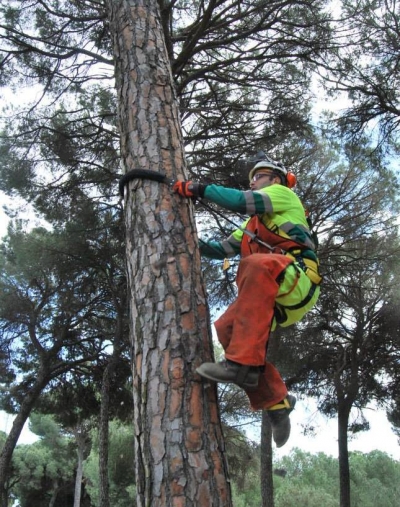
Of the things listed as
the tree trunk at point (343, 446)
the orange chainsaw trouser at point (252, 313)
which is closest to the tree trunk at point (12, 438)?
the tree trunk at point (343, 446)

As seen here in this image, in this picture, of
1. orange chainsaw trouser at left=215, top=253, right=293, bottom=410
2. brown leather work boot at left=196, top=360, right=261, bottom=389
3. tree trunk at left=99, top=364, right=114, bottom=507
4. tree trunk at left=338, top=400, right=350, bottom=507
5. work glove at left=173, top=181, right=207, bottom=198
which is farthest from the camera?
tree trunk at left=338, top=400, right=350, bottom=507

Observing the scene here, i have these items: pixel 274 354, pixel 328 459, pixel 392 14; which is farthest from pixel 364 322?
pixel 328 459

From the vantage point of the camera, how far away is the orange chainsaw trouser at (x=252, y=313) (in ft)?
6.07

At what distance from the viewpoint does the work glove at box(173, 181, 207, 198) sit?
1993 mm

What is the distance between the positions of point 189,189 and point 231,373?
746 mm

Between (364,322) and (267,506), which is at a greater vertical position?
(364,322)

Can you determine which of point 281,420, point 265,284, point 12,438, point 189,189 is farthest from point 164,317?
point 12,438

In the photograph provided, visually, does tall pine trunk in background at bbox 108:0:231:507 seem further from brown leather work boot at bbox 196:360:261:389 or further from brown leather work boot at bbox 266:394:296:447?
brown leather work boot at bbox 266:394:296:447

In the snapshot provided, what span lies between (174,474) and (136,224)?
37.3 inches

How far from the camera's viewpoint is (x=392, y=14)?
5.89 metres

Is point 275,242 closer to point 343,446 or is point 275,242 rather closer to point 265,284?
point 265,284

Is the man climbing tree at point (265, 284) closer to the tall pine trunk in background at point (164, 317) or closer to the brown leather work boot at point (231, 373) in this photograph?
the brown leather work boot at point (231, 373)

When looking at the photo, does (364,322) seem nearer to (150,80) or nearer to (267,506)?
(267,506)

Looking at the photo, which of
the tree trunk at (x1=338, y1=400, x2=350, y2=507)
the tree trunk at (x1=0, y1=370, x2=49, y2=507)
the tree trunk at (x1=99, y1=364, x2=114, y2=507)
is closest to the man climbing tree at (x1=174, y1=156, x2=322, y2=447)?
the tree trunk at (x1=99, y1=364, x2=114, y2=507)
